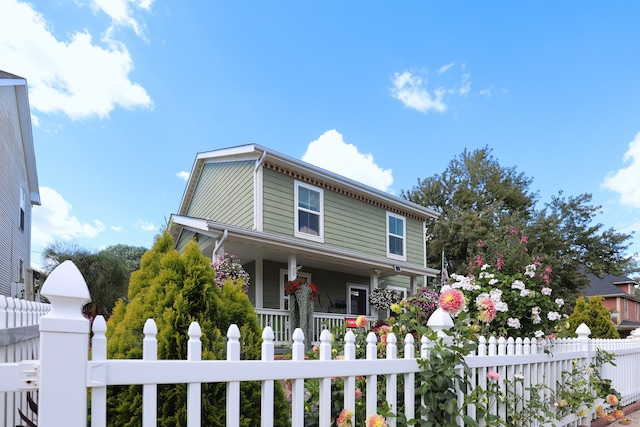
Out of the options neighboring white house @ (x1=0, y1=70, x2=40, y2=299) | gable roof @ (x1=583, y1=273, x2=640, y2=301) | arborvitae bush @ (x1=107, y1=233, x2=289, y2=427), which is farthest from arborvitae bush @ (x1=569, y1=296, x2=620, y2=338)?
gable roof @ (x1=583, y1=273, x2=640, y2=301)

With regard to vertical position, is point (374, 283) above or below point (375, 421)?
above

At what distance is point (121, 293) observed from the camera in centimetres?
1886

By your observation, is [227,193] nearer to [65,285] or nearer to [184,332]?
[184,332]

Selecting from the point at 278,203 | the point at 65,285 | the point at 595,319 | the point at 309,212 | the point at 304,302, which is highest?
the point at 278,203

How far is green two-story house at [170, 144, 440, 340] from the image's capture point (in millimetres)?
10922

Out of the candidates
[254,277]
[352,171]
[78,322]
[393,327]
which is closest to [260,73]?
[254,277]

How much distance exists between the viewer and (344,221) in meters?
13.6

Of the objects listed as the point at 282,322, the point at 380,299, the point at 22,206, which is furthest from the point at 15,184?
the point at 380,299

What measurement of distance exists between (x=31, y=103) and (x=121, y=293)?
7.95 metres

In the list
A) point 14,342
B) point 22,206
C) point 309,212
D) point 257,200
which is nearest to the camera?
point 14,342

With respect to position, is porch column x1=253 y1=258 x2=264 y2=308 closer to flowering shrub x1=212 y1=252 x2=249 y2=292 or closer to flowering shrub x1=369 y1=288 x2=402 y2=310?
flowering shrub x1=212 y1=252 x2=249 y2=292

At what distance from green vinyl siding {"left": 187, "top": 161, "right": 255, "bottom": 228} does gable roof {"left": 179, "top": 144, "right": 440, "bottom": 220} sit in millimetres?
263

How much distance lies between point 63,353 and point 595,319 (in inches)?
546

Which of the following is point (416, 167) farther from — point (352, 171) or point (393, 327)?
point (393, 327)
